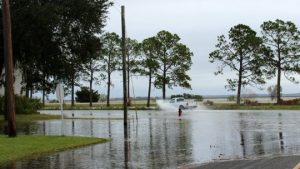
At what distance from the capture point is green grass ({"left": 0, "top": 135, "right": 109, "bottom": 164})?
1638 centimetres

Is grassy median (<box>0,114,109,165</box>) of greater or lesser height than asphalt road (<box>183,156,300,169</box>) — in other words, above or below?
above

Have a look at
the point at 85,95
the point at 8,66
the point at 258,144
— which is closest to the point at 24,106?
the point at 8,66

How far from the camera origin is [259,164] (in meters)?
13.8

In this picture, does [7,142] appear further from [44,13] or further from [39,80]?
→ [39,80]

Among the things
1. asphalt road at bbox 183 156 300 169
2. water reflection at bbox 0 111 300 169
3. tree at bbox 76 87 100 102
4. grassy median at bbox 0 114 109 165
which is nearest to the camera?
asphalt road at bbox 183 156 300 169

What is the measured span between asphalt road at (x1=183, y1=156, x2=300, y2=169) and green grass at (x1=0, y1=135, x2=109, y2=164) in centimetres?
543

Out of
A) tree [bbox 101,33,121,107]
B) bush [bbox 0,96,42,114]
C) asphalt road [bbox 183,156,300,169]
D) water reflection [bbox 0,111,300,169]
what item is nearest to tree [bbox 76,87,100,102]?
tree [bbox 101,33,121,107]

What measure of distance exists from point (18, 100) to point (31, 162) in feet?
128

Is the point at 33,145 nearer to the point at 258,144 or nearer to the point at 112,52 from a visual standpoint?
the point at 258,144

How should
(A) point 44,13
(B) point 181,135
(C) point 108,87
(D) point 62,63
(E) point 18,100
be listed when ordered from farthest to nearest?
(C) point 108,87
(E) point 18,100
(D) point 62,63
(A) point 44,13
(B) point 181,135

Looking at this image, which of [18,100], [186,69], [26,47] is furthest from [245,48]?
[26,47]

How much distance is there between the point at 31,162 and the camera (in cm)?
1514

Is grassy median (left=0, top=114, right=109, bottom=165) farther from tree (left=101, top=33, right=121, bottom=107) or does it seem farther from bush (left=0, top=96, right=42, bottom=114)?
tree (left=101, top=33, right=121, bottom=107)

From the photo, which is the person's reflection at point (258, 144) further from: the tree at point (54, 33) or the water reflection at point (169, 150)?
the tree at point (54, 33)
